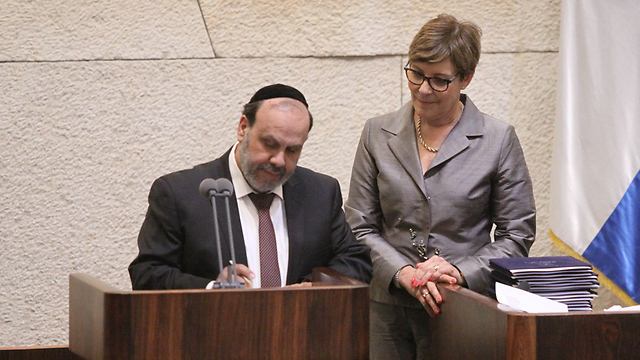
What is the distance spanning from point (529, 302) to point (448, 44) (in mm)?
1115

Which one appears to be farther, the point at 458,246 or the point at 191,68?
the point at 191,68

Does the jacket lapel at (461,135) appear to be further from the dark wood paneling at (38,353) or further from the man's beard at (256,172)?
the dark wood paneling at (38,353)

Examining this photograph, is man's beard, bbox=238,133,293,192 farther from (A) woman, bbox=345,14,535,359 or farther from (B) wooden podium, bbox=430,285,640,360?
(B) wooden podium, bbox=430,285,640,360

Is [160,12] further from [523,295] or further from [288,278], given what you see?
[523,295]

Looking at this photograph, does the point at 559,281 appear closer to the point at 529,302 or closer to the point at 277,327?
the point at 529,302

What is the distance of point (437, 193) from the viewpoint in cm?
303

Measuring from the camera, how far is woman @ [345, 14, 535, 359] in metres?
2.96

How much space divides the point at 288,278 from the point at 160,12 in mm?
2128

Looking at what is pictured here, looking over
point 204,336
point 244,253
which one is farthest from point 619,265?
point 204,336

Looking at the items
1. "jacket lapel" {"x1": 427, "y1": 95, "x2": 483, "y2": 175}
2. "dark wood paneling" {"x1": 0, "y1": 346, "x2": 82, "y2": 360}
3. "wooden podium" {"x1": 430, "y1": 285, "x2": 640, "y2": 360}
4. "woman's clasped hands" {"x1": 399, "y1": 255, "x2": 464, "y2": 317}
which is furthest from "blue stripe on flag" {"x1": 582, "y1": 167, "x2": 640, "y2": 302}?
"dark wood paneling" {"x1": 0, "y1": 346, "x2": 82, "y2": 360}

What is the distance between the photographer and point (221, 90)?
4250mm

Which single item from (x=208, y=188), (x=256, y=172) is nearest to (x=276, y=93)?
(x=256, y=172)

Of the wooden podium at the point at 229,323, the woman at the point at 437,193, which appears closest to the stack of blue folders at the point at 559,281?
the woman at the point at 437,193

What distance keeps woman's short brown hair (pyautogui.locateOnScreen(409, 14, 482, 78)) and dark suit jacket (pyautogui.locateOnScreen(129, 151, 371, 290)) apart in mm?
647
